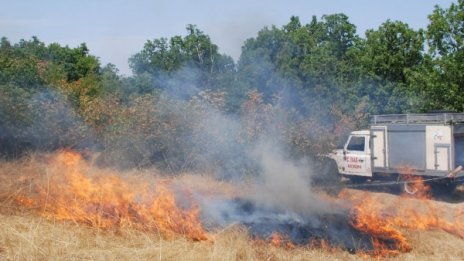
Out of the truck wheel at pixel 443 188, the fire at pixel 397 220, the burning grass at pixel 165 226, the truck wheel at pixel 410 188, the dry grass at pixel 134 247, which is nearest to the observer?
the dry grass at pixel 134 247

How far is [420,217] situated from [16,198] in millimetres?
8765

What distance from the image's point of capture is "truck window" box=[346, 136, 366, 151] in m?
14.2

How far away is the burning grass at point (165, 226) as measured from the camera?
281 inches

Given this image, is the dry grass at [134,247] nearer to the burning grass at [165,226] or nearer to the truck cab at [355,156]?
the burning grass at [165,226]

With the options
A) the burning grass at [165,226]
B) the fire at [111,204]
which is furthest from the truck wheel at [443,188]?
the fire at [111,204]

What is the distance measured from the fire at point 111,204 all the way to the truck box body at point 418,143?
21.5 ft

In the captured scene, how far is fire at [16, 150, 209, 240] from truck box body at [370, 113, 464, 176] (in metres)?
6.57

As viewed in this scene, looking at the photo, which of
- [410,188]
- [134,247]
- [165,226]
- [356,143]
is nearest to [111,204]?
[165,226]

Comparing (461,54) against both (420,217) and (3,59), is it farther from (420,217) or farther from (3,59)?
(3,59)

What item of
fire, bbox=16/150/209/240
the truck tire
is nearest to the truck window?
the truck tire

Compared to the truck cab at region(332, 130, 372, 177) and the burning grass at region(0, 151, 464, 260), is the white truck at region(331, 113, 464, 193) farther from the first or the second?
the burning grass at region(0, 151, 464, 260)

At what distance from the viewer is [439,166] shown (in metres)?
12.4

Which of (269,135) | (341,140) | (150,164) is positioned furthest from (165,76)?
(341,140)

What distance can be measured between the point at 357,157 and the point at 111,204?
8008mm
